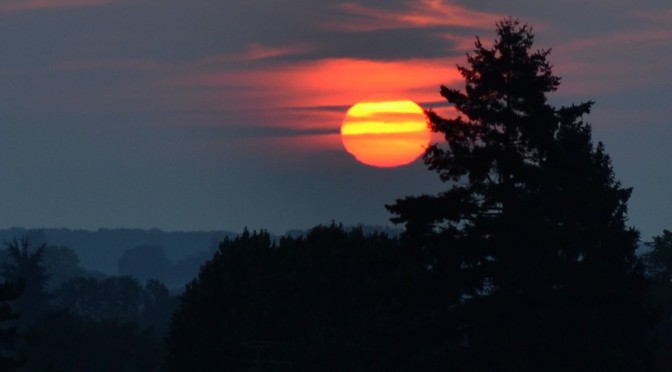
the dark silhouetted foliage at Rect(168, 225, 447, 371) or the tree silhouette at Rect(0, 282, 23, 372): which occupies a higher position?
the dark silhouetted foliage at Rect(168, 225, 447, 371)

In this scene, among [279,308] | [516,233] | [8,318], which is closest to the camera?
[516,233]

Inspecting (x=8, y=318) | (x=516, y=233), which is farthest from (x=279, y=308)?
(x=516, y=233)

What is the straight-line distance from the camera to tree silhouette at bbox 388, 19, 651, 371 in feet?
168

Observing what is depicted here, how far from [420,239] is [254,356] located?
40574mm

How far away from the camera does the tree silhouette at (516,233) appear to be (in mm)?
51250

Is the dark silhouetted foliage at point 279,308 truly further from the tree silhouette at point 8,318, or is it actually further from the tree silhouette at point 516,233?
the tree silhouette at point 516,233

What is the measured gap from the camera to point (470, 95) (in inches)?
2126

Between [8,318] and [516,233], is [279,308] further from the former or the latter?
[516,233]

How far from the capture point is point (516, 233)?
50969 mm

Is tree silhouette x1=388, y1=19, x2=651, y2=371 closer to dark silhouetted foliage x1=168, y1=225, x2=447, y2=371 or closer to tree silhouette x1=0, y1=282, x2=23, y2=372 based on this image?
tree silhouette x1=0, y1=282, x2=23, y2=372

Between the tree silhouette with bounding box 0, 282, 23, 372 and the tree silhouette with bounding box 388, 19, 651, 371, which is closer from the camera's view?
the tree silhouette with bounding box 388, 19, 651, 371

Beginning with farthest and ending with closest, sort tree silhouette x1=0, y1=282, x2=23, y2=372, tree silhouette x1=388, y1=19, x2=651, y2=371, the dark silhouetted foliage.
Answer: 1. the dark silhouetted foliage
2. tree silhouette x1=0, y1=282, x2=23, y2=372
3. tree silhouette x1=388, y1=19, x2=651, y2=371

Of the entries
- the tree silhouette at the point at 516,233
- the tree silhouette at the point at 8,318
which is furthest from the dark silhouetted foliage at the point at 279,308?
the tree silhouette at the point at 516,233

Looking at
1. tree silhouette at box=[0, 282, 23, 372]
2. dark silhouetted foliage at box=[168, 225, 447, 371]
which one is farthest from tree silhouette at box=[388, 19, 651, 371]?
dark silhouetted foliage at box=[168, 225, 447, 371]
